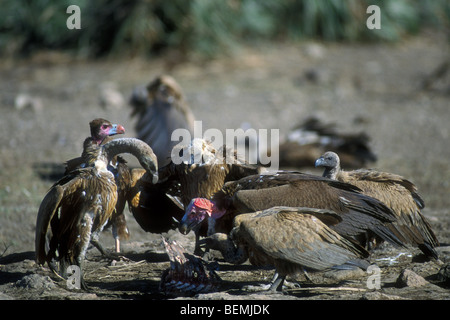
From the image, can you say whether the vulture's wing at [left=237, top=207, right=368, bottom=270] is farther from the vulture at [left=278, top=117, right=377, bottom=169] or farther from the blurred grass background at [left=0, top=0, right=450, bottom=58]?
the blurred grass background at [left=0, top=0, right=450, bottom=58]

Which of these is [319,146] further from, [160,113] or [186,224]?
[186,224]

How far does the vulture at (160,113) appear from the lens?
7.22 m

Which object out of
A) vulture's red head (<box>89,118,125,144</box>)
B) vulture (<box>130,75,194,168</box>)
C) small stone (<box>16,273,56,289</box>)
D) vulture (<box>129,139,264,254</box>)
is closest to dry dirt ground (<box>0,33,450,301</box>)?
small stone (<box>16,273,56,289</box>)

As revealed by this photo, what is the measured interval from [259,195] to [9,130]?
5.76m

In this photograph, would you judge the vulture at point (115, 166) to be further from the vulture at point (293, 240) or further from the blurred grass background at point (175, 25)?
the blurred grass background at point (175, 25)

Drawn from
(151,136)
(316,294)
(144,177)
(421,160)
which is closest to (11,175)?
(151,136)

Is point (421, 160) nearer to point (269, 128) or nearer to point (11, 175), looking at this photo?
point (269, 128)

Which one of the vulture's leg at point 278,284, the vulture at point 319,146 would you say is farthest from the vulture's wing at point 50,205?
the vulture at point 319,146

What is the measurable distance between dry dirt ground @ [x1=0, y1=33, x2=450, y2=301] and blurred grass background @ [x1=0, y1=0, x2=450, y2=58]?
319mm

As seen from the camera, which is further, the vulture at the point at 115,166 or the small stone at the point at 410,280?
the vulture at the point at 115,166

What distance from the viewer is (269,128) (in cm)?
941

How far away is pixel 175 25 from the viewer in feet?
40.0

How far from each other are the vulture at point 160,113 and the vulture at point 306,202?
2.62 m
